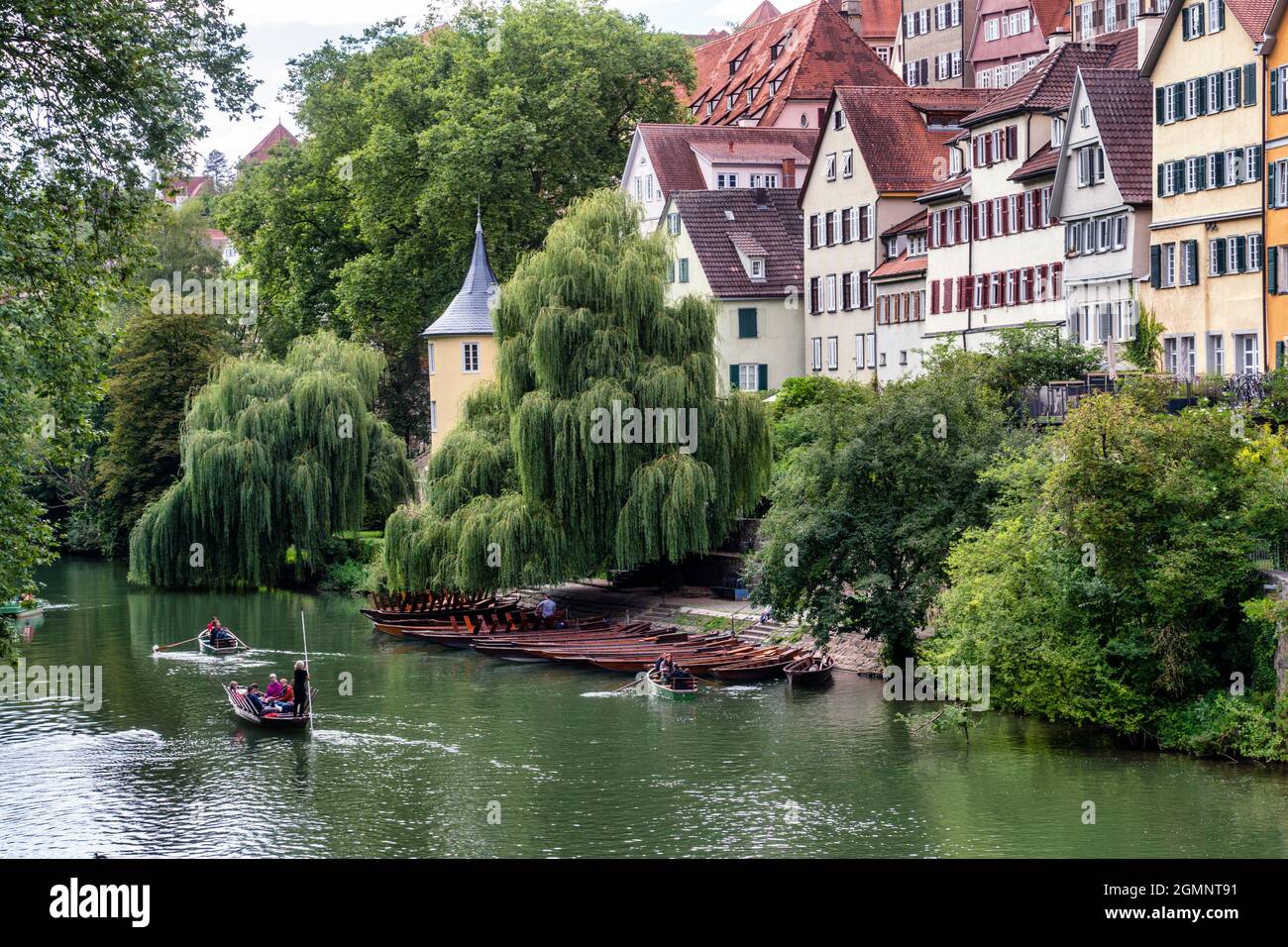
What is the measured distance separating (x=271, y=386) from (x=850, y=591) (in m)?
25.7

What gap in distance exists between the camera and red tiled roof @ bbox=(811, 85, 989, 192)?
197 ft

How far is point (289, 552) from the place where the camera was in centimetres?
5850

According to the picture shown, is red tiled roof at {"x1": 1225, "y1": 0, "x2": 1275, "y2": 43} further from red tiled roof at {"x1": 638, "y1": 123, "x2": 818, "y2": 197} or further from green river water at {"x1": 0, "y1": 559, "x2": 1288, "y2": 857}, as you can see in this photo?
red tiled roof at {"x1": 638, "y1": 123, "x2": 818, "y2": 197}

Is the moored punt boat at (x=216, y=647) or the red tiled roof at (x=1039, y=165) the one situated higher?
the red tiled roof at (x=1039, y=165)

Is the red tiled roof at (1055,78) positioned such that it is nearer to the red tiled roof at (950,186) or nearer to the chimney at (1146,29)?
the chimney at (1146,29)

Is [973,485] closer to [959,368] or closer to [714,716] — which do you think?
[959,368]

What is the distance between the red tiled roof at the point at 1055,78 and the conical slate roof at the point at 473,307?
66.4 ft

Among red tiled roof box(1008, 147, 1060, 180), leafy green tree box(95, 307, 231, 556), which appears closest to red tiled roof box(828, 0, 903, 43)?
leafy green tree box(95, 307, 231, 556)

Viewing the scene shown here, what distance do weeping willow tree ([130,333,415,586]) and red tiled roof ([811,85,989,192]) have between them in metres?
19.9

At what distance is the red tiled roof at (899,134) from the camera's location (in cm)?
5991

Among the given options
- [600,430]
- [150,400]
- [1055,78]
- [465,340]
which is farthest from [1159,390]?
[150,400]

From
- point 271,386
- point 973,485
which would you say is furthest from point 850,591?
point 271,386

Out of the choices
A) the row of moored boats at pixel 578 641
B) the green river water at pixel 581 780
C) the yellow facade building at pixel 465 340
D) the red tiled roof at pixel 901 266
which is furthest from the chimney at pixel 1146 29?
the yellow facade building at pixel 465 340
